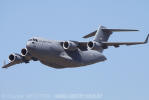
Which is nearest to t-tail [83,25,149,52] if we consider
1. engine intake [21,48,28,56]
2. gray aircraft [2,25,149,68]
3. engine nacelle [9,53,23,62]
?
gray aircraft [2,25,149,68]

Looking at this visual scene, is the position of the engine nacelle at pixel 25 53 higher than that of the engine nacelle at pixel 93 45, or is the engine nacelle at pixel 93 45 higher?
the engine nacelle at pixel 93 45

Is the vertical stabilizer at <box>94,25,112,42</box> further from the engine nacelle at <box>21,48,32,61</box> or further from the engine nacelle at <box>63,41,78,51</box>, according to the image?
the engine nacelle at <box>21,48,32,61</box>

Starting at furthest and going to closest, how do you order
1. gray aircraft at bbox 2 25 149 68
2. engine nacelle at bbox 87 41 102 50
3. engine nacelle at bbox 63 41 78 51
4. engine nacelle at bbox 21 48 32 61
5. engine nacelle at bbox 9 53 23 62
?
1. engine nacelle at bbox 9 53 23 62
2. engine nacelle at bbox 21 48 32 61
3. engine nacelle at bbox 87 41 102 50
4. engine nacelle at bbox 63 41 78 51
5. gray aircraft at bbox 2 25 149 68

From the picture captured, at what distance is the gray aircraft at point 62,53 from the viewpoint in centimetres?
3650

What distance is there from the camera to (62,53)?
37969 mm

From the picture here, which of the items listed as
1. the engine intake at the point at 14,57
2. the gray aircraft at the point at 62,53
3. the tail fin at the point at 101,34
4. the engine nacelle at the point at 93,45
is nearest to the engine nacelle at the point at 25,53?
the gray aircraft at the point at 62,53

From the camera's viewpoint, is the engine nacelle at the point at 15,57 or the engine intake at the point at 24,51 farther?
the engine nacelle at the point at 15,57

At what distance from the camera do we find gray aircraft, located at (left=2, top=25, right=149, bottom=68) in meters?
36.5

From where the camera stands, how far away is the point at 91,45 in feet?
128

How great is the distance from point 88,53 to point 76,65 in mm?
1813

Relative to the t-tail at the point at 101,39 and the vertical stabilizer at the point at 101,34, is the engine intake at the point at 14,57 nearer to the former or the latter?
the t-tail at the point at 101,39

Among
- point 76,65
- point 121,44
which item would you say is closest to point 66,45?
point 76,65

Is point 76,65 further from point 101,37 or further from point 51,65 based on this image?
point 101,37

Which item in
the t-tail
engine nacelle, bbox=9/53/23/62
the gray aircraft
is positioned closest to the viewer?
the gray aircraft
